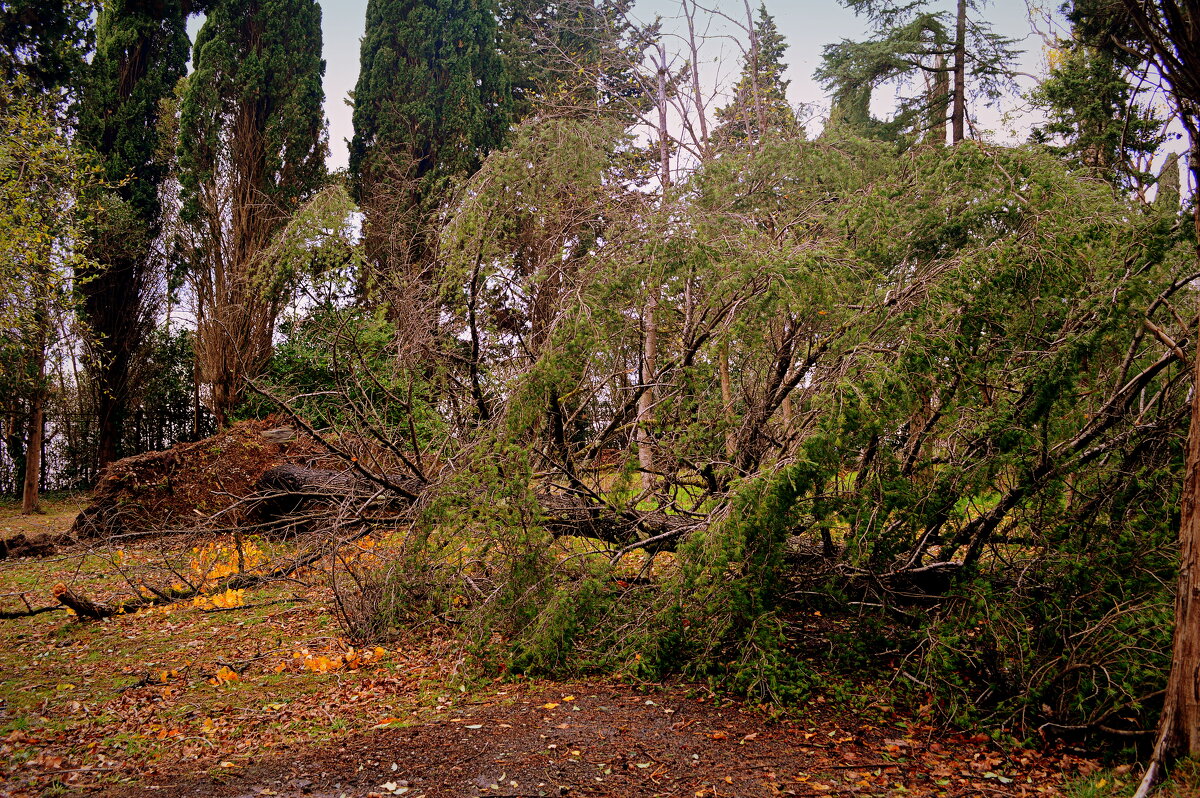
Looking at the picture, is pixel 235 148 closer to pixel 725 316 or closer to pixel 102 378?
pixel 102 378

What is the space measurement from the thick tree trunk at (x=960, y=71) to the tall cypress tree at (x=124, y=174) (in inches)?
593

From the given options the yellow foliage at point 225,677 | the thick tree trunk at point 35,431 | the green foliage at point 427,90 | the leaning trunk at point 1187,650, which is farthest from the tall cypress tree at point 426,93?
the leaning trunk at point 1187,650

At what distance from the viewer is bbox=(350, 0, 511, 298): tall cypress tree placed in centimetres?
1580

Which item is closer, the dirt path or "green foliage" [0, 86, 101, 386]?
the dirt path

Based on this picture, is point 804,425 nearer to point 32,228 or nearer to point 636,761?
point 636,761

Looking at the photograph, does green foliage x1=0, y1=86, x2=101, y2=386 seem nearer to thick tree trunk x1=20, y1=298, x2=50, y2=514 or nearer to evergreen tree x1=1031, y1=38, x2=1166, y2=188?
thick tree trunk x1=20, y1=298, x2=50, y2=514

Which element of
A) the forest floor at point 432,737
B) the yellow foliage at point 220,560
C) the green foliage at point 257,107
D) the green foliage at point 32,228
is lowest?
the forest floor at point 432,737

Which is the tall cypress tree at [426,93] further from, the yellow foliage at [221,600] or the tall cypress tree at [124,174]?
the yellow foliage at [221,600]

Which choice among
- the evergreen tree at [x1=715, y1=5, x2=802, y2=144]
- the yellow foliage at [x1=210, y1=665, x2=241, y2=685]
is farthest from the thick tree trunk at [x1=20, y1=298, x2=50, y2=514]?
the evergreen tree at [x1=715, y1=5, x2=802, y2=144]

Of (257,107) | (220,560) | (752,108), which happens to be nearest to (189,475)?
(220,560)

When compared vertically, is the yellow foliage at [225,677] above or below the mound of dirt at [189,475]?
below

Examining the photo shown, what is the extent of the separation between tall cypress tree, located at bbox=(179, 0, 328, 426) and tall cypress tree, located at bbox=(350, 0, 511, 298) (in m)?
1.09

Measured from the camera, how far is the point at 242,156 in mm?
14156

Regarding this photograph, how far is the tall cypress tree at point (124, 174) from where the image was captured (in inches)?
575
